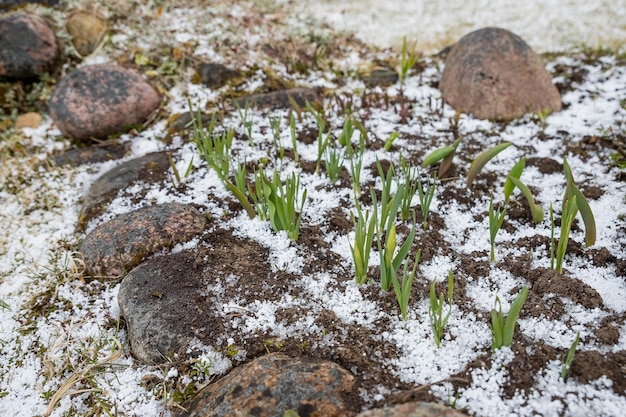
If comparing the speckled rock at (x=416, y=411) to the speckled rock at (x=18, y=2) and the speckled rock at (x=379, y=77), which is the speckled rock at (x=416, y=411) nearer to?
the speckled rock at (x=379, y=77)

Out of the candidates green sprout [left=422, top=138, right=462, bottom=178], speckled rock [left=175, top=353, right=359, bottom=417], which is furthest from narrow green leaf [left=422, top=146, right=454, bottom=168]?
speckled rock [left=175, top=353, right=359, bottom=417]

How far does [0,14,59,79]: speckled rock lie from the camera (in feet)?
14.8

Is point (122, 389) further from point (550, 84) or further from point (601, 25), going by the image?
point (601, 25)

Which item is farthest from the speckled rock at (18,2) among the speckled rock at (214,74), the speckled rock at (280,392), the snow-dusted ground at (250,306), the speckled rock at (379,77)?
the speckled rock at (280,392)

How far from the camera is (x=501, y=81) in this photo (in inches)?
157

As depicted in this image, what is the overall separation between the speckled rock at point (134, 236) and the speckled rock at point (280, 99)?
1743 millimetres

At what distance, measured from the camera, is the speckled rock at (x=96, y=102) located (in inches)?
155

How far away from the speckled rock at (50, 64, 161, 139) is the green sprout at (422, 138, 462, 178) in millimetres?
2669

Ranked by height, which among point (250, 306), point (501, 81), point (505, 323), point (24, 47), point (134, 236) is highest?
point (24, 47)

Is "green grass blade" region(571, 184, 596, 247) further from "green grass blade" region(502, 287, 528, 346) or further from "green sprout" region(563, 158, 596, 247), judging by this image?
"green grass blade" region(502, 287, 528, 346)

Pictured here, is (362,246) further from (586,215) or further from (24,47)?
(24,47)

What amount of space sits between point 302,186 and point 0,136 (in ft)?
9.93

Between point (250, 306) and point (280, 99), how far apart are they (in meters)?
2.52

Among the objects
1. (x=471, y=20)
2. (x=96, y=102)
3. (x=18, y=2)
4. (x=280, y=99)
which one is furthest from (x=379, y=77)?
(x=18, y=2)
